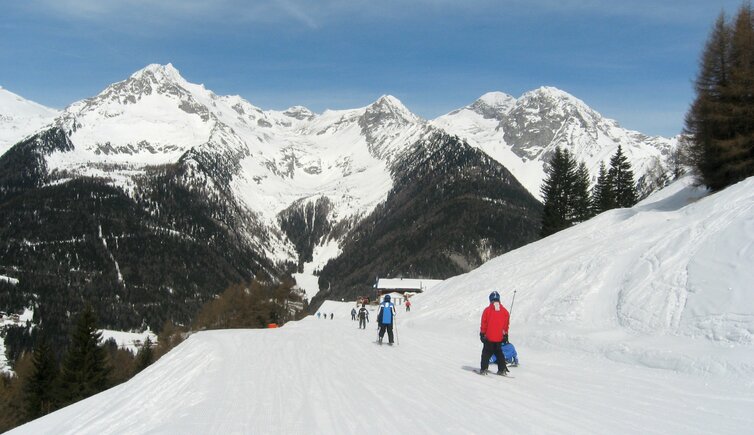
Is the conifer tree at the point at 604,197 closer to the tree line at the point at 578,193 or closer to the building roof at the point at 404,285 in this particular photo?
the tree line at the point at 578,193

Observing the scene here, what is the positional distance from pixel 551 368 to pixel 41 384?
51.6 m

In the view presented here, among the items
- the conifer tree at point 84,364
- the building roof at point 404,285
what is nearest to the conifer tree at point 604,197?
the conifer tree at point 84,364

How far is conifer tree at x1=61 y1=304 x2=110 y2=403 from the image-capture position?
5078 centimetres

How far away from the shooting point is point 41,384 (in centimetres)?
5394

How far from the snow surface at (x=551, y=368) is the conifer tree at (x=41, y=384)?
36512 mm

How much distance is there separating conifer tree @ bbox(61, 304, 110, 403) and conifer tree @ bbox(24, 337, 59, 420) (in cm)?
178

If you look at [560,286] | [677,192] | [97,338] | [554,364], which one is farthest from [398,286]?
[554,364]

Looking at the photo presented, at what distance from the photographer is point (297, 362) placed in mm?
18766

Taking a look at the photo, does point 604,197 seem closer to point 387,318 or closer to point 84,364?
Result: point 387,318

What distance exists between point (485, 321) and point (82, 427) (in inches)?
376

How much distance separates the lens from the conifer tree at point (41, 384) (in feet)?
170

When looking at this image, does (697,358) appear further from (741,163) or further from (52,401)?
(52,401)

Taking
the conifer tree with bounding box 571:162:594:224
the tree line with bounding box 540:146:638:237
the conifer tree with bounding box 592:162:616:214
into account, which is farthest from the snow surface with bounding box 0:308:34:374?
the conifer tree with bounding box 592:162:616:214

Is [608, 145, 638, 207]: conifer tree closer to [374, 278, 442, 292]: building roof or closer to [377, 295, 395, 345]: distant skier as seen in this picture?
[377, 295, 395, 345]: distant skier
